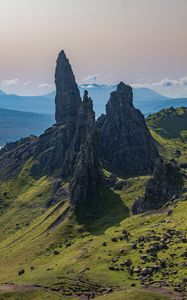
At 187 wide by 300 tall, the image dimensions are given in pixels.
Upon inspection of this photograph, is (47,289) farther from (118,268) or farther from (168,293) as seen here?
(168,293)

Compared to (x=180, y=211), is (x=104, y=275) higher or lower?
lower

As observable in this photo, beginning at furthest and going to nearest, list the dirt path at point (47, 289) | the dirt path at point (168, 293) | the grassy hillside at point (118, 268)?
1. the grassy hillside at point (118, 268)
2. the dirt path at point (47, 289)
3. the dirt path at point (168, 293)

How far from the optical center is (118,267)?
151 m

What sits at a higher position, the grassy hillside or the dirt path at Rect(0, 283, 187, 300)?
the grassy hillside

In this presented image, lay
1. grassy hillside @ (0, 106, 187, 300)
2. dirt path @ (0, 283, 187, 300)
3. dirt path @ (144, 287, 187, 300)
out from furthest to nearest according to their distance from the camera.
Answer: grassy hillside @ (0, 106, 187, 300)
dirt path @ (0, 283, 187, 300)
dirt path @ (144, 287, 187, 300)

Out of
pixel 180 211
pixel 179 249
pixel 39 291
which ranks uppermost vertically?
pixel 180 211

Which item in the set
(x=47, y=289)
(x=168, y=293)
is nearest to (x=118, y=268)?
(x=47, y=289)

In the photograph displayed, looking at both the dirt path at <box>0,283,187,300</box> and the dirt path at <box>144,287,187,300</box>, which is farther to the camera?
the dirt path at <box>0,283,187,300</box>

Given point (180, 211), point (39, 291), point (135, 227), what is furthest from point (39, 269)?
point (180, 211)

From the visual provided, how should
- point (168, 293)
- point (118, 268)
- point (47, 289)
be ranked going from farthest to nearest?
point (118, 268) → point (47, 289) → point (168, 293)

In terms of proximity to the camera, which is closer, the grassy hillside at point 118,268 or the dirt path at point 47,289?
the dirt path at point 47,289

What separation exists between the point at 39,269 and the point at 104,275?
35.2 meters

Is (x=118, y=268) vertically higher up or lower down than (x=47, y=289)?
higher up

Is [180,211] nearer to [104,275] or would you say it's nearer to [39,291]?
[104,275]
